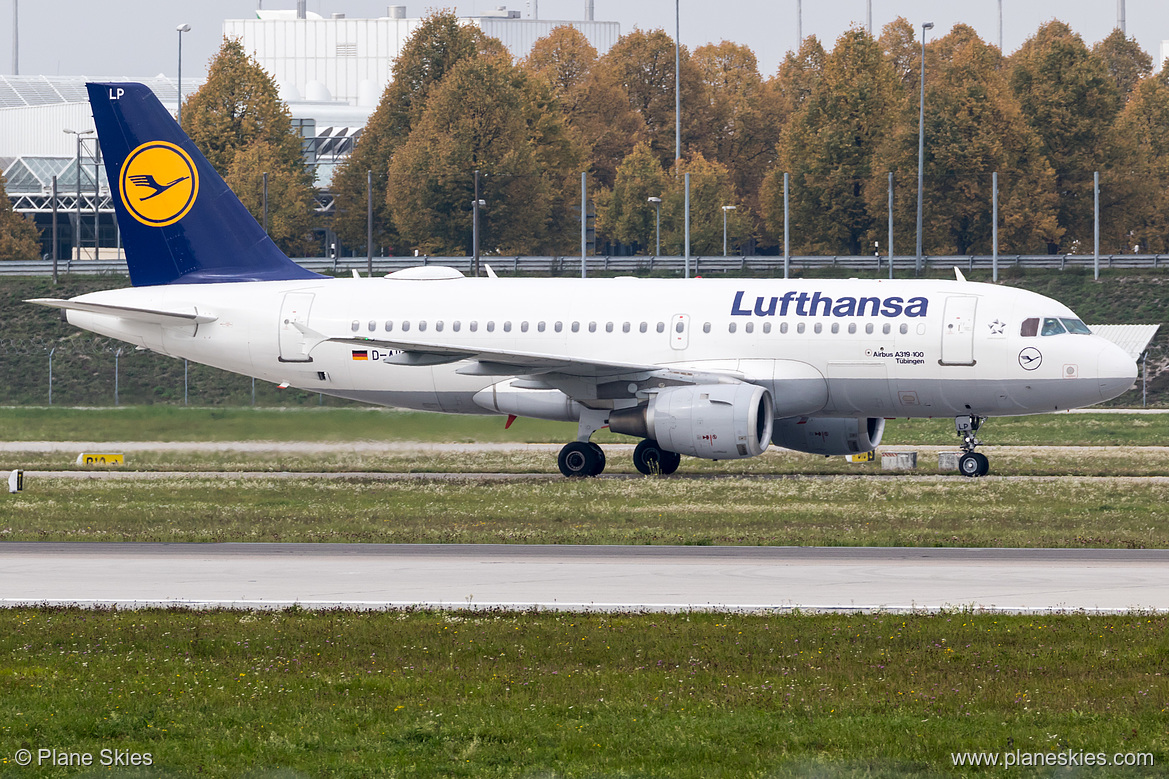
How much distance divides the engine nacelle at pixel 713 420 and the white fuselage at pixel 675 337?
1475mm

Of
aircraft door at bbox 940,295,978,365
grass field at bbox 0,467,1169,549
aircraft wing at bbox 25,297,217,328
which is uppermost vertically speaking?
aircraft wing at bbox 25,297,217,328

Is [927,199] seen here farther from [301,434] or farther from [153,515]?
[153,515]

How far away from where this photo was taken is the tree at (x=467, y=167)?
283 ft

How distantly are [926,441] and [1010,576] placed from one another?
90.1 ft

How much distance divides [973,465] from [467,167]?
187 ft

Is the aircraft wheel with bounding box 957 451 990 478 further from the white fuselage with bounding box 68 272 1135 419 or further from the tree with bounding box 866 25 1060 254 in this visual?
the tree with bounding box 866 25 1060 254

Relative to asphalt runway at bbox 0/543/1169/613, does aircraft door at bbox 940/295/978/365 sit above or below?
above

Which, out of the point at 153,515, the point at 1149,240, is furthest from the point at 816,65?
the point at 153,515

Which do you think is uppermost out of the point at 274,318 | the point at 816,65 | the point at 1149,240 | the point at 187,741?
the point at 816,65

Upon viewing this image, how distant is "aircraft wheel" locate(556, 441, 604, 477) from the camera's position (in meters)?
33.1

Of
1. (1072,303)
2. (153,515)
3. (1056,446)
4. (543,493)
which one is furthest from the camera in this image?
(1072,303)

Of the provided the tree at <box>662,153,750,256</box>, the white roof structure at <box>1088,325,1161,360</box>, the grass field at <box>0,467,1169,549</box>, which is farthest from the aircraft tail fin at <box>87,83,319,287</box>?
the tree at <box>662,153,750,256</box>

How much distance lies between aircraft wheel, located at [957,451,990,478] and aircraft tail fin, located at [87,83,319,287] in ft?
51.1

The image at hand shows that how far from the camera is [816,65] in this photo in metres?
114
